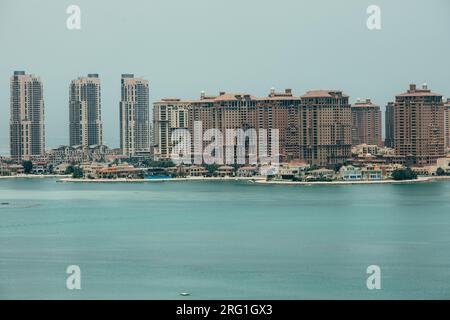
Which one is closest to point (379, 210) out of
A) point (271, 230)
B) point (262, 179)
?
point (271, 230)

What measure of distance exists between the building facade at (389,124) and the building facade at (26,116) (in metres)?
8.22

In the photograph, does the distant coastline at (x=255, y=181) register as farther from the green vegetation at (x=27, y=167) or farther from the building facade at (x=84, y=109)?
the building facade at (x=84, y=109)

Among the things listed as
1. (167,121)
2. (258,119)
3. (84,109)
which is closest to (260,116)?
(258,119)

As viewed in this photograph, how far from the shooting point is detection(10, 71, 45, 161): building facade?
25297mm

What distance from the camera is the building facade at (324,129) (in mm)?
22219

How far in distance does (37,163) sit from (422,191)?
1157 cm

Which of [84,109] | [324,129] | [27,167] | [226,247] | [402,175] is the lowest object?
[226,247]

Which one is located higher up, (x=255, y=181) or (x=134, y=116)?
(x=134, y=116)

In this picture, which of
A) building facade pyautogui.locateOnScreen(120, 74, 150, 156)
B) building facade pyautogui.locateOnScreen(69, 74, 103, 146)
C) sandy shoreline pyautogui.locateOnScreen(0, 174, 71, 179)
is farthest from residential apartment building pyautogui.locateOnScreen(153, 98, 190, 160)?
sandy shoreline pyautogui.locateOnScreen(0, 174, 71, 179)

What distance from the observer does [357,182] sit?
19438 mm

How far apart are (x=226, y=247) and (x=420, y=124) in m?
14.2

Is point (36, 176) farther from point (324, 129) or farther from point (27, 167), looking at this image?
point (324, 129)

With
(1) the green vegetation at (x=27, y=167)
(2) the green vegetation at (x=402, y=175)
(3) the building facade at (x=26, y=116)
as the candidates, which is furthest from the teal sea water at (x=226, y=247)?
(3) the building facade at (x=26, y=116)

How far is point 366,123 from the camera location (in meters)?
25.5
